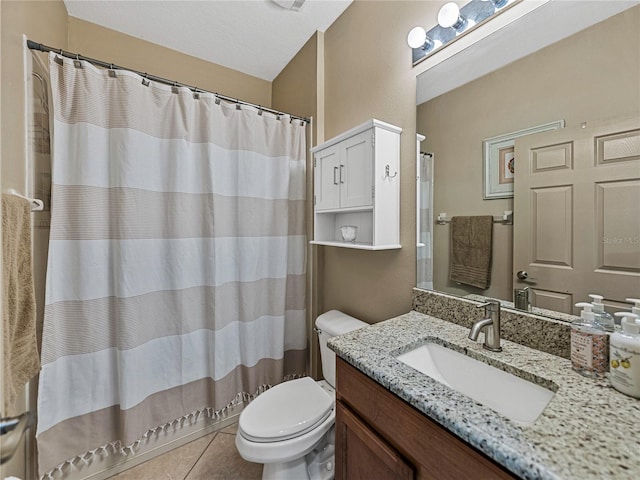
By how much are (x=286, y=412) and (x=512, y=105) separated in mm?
1528

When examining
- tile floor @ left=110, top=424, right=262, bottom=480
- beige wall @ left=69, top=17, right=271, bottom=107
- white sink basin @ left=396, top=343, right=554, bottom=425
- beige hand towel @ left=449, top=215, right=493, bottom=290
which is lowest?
tile floor @ left=110, top=424, right=262, bottom=480

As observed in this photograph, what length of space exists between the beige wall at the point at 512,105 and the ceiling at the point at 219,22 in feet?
3.66

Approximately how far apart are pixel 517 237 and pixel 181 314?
1636 mm

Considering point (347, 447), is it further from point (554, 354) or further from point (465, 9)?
point (465, 9)

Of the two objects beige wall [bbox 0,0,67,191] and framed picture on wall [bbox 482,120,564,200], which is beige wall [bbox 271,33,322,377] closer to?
framed picture on wall [bbox 482,120,564,200]

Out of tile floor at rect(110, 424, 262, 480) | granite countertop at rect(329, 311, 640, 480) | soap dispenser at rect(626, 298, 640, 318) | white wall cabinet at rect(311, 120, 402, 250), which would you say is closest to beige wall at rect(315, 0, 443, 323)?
white wall cabinet at rect(311, 120, 402, 250)

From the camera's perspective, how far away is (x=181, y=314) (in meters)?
1.49

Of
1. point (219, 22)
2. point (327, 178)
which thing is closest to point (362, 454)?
point (327, 178)

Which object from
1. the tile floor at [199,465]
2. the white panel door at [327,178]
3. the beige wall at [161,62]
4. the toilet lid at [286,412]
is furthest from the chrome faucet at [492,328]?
the beige wall at [161,62]

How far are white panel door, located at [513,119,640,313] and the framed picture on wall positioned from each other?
0.02 m

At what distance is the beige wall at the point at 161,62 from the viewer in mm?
1712

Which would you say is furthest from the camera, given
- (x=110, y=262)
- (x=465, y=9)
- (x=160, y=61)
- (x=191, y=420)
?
(x=160, y=61)

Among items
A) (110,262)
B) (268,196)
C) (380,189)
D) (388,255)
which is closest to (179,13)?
(268,196)

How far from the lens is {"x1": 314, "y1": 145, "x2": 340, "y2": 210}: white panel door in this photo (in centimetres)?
149
